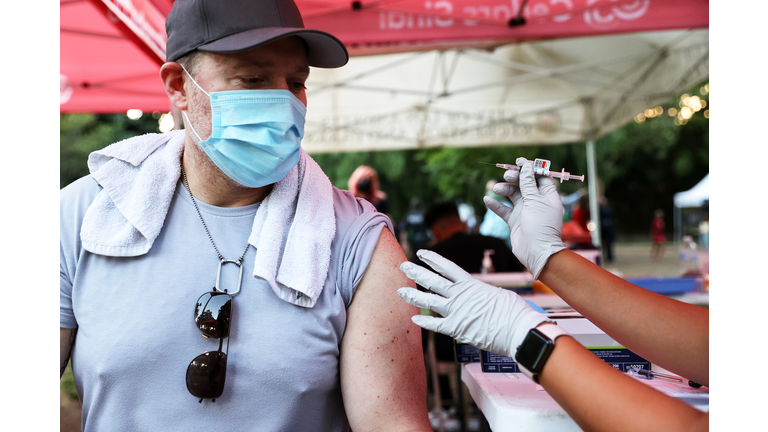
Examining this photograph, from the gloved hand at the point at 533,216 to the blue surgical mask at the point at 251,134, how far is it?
22.6 inches

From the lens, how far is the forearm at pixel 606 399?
87 centimetres

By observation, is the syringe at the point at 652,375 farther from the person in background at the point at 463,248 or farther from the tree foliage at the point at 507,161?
the tree foliage at the point at 507,161

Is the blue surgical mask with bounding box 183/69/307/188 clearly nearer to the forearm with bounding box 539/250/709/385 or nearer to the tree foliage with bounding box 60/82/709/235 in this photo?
the forearm with bounding box 539/250/709/385

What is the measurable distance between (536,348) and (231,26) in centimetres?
104

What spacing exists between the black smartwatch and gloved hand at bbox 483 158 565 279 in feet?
1.04

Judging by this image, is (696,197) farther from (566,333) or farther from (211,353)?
(211,353)

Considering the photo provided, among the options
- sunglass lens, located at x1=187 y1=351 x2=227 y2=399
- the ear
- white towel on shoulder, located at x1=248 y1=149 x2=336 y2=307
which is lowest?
sunglass lens, located at x1=187 y1=351 x2=227 y2=399

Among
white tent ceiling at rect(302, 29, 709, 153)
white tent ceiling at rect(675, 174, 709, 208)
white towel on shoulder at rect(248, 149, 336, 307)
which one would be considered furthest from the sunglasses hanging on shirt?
white tent ceiling at rect(675, 174, 709, 208)

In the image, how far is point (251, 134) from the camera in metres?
1.37

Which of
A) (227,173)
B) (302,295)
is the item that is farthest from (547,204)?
(227,173)

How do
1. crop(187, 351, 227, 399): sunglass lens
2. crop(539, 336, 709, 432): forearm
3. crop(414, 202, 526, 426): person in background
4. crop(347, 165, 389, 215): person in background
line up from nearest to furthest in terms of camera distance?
crop(539, 336, 709, 432): forearm < crop(187, 351, 227, 399): sunglass lens < crop(414, 202, 526, 426): person in background < crop(347, 165, 389, 215): person in background

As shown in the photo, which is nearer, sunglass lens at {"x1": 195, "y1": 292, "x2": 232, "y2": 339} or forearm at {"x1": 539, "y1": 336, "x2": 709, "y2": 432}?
forearm at {"x1": 539, "y1": 336, "x2": 709, "y2": 432}

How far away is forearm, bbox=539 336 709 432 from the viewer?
0.87 metres

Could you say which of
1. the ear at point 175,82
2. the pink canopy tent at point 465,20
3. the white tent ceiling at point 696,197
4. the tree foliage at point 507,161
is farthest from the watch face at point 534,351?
the white tent ceiling at point 696,197
